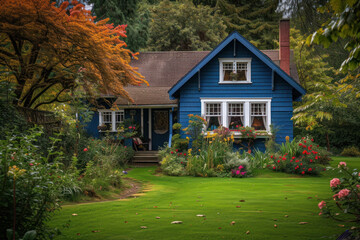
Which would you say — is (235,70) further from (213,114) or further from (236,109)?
(213,114)

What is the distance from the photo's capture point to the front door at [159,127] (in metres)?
20.6

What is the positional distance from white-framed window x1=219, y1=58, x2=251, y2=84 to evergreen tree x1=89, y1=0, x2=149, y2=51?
9.70m

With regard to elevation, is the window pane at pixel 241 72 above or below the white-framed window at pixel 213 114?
above

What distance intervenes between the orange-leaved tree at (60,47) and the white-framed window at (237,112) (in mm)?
5493

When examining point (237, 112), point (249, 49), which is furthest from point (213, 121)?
point (249, 49)

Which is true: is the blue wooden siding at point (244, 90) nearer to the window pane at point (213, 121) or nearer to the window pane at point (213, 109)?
the window pane at point (213, 109)

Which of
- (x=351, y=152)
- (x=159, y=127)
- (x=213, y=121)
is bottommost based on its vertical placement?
(x=351, y=152)

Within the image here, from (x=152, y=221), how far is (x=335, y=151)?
2239 cm

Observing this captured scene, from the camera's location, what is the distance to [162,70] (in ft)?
74.5

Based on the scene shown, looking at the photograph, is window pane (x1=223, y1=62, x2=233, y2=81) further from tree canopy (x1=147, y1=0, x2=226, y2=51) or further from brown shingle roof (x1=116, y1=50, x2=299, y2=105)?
tree canopy (x1=147, y1=0, x2=226, y2=51)

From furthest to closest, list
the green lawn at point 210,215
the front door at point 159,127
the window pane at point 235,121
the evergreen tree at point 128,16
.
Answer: the evergreen tree at point 128,16 < the front door at point 159,127 < the window pane at point 235,121 < the green lawn at point 210,215

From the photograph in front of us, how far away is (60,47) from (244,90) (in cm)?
966

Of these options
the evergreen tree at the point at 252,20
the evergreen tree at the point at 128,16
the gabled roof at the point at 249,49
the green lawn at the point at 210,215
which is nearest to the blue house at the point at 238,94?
the gabled roof at the point at 249,49

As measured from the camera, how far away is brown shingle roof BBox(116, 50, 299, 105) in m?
20.4
